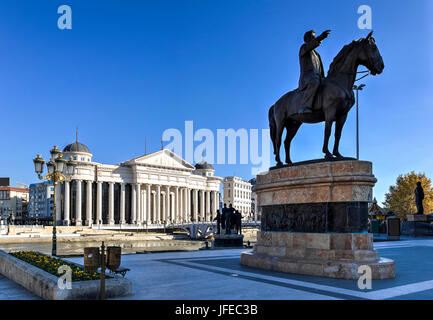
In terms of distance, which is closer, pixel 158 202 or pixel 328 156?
pixel 328 156

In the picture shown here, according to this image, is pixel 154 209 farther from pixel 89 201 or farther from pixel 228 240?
pixel 228 240

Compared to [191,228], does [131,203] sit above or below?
above

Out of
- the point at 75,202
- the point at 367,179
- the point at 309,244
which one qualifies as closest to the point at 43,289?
the point at 309,244

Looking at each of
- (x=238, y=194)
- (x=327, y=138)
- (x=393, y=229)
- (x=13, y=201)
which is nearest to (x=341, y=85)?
(x=327, y=138)

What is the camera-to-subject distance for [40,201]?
14000 cm

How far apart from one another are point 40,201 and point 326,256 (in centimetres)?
14512

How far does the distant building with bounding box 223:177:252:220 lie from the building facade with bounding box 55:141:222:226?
3412 centimetres

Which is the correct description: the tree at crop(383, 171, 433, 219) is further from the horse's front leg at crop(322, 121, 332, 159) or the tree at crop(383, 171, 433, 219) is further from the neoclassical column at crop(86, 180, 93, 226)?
the neoclassical column at crop(86, 180, 93, 226)

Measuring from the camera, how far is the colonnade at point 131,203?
8381 centimetres

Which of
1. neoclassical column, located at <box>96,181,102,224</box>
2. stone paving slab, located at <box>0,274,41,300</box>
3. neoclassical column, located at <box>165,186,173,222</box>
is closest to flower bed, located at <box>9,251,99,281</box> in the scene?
stone paving slab, located at <box>0,274,41,300</box>

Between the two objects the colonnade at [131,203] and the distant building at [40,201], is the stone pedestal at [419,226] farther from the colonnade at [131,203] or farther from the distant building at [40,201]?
the distant building at [40,201]

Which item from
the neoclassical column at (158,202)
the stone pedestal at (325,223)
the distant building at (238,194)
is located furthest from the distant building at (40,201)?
the stone pedestal at (325,223)

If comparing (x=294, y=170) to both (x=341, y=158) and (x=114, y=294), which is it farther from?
(x=114, y=294)

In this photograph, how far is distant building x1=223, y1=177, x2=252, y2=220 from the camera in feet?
488
